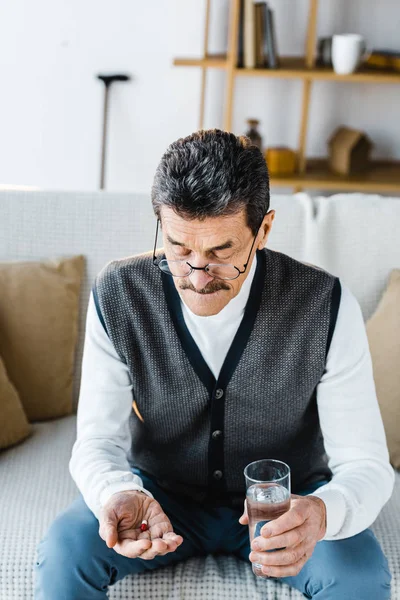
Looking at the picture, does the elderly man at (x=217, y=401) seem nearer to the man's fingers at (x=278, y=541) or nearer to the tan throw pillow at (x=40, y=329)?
the man's fingers at (x=278, y=541)

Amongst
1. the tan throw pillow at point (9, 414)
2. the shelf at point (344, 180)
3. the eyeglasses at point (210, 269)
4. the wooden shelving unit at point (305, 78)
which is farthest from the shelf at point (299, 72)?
the eyeglasses at point (210, 269)

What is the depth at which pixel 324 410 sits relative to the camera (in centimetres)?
169

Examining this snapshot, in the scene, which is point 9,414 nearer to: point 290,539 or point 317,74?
point 290,539

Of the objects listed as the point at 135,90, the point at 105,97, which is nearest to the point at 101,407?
the point at 105,97

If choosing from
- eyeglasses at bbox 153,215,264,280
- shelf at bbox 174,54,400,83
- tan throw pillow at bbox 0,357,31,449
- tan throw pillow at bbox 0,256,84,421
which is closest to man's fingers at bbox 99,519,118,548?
eyeglasses at bbox 153,215,264,280

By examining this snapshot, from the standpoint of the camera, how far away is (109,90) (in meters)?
4.00

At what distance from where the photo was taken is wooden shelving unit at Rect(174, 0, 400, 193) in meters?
3.63

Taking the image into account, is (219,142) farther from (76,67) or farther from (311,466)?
(76,67)

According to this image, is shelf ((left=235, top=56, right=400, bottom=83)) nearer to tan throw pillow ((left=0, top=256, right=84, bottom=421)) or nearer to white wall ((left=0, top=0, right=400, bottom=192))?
white wall ((left=0, top=0, right=400, bottom=192))

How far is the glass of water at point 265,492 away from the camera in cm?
139

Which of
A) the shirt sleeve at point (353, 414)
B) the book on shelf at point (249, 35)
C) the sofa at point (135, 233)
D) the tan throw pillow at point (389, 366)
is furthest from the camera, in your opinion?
the book on shelf at point (249, 35)

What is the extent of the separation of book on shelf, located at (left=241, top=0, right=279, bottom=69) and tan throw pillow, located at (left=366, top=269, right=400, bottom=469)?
1.87m

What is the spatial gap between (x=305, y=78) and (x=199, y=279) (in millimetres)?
2413

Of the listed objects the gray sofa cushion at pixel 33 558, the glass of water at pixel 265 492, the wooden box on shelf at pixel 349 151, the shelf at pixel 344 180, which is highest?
the wooden box on shelf at pixel 349 151
